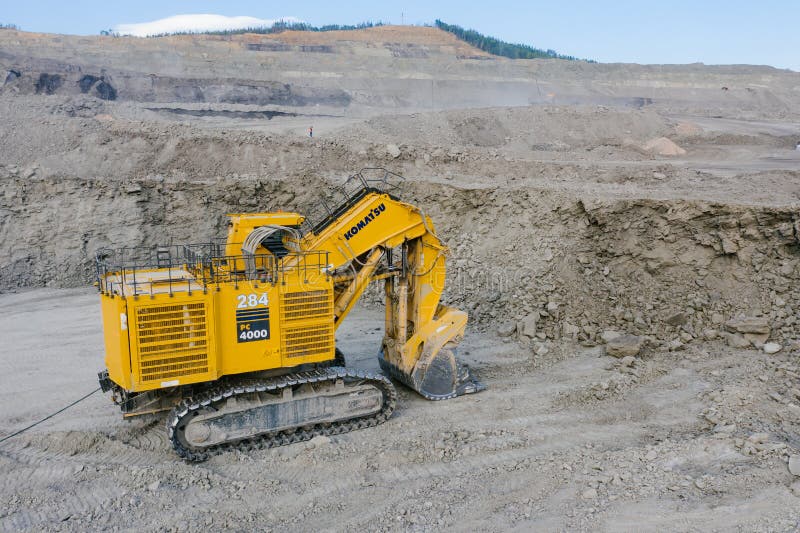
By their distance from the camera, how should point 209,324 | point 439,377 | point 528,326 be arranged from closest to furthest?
point 209,324
point 439,377
point 528,326

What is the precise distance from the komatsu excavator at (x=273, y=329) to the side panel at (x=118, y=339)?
0.01m

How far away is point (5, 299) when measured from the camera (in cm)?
1434

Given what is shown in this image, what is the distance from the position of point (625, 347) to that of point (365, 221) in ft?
15.4

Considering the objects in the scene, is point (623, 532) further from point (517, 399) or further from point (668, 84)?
point (668, 84)

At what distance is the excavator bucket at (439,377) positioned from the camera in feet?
28.5

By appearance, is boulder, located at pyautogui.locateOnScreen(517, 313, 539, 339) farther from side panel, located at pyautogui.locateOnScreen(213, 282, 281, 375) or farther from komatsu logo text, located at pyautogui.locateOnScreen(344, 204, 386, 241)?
side panel, located at pyautogui.locateOnScreen(213, 282, 281, 375)

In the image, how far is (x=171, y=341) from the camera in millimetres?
6855

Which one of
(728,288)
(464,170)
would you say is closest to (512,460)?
(728,288)

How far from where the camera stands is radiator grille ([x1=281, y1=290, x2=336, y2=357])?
7.50m

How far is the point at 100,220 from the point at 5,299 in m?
2.73

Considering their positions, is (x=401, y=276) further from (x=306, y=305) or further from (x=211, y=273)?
(x=211, y=273)

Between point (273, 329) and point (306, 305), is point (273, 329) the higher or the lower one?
the lower one

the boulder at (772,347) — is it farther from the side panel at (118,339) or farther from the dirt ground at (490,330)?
the side panel at (118,339)

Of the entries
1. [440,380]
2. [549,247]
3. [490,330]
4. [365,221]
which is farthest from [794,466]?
[549,247]
